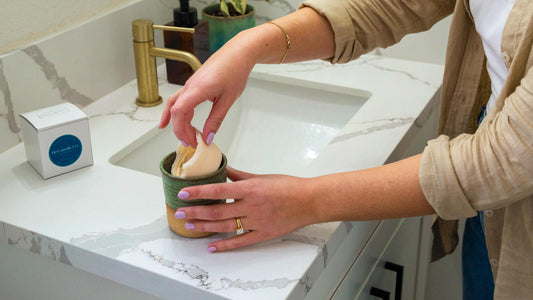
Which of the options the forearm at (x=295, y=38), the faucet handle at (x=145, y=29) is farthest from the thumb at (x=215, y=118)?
the faucet handle at (x=145, y=29)

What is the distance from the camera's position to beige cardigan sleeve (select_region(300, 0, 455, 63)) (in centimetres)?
97

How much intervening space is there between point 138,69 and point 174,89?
0.41 feet

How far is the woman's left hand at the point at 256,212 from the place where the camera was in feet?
2.49

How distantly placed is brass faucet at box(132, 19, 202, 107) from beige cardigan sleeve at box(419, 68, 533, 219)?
52 cm

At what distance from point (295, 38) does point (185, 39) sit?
13.8 inches

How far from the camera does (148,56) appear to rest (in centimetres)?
115

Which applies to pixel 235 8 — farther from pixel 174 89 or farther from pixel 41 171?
pixel 41 171

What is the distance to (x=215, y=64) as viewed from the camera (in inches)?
33.0

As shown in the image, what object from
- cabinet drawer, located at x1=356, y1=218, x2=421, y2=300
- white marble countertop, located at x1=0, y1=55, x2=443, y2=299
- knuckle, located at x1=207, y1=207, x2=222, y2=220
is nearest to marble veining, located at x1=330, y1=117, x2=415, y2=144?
white marble countertop, located at x1=0, y1=55, x2=443, y2=299

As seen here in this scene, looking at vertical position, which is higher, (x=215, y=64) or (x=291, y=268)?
(x=215, y=64)

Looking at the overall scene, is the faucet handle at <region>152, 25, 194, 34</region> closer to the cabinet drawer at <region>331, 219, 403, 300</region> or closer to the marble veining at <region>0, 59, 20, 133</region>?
the marble veining at <region>0, 59, 20, 133</region>

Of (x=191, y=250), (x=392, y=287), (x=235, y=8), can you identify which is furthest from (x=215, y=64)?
(x=392, y=287)

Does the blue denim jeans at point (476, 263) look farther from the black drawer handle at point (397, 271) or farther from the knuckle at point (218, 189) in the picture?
the knuckle at point (218, 189)

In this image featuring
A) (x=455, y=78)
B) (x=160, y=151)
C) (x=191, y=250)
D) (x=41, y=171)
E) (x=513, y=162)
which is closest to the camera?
(x=513, y=162)
